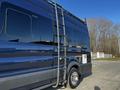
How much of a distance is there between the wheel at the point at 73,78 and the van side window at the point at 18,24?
344cm

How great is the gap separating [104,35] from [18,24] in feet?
292

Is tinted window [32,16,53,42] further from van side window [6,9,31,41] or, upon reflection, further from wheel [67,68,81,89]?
wheel [67,68,81,89]

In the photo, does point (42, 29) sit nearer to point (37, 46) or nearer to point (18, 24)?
point (37, 46)

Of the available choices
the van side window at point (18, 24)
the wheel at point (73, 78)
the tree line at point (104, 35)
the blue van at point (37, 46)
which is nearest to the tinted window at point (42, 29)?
the blue van at point (37, 46)

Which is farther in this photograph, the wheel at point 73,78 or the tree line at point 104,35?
the tree line at point 104,35

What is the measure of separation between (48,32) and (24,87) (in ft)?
6.34

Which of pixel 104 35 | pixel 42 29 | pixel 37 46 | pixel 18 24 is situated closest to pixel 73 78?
pixel 42 29

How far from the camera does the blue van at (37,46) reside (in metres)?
5.23

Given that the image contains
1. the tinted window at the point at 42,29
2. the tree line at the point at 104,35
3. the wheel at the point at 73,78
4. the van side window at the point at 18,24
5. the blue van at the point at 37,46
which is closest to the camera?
the blue van at the point at 37,46

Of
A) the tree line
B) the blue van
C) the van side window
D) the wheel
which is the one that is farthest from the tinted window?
the tree line

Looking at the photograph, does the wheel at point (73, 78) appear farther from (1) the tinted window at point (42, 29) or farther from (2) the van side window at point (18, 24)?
(2) the van side window at point (18, 24)

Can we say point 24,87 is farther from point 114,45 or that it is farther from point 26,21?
point 114,45

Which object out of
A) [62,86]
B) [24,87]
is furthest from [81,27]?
[24,87]

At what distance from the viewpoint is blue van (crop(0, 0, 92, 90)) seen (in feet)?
17.2
